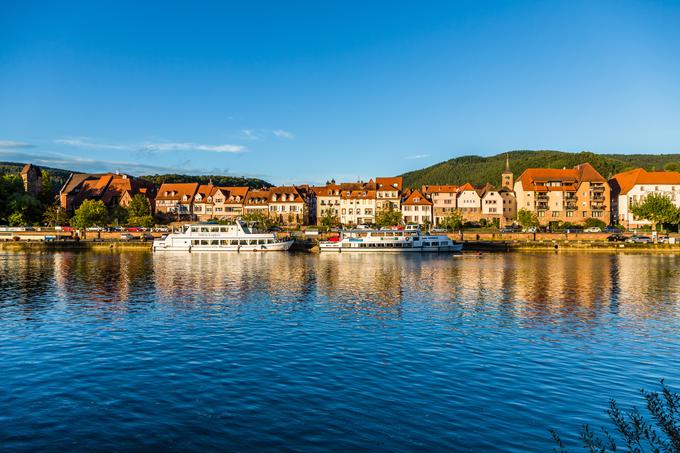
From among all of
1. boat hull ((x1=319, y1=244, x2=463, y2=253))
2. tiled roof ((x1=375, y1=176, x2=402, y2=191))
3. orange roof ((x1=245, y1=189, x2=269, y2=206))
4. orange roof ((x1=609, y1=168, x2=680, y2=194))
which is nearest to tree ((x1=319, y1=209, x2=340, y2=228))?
tiled roof ((x1=375, y1=176, x2=402, y2=191))

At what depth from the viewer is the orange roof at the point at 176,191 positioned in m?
130

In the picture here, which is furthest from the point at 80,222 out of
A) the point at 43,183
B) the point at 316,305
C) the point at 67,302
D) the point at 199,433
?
the point at 199,433

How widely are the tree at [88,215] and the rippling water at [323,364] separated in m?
71.0

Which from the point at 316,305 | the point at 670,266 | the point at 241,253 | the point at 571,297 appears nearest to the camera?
the point at 316,305

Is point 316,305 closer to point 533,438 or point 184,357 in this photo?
point 184,357

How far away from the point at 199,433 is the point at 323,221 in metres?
104

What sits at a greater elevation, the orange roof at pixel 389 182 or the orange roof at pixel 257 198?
the orange roof at pixel 389 182

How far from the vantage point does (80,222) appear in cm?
10556

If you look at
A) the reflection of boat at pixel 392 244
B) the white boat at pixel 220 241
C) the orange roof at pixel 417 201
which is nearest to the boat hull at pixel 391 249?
the reflection of boat at pixel 392 244

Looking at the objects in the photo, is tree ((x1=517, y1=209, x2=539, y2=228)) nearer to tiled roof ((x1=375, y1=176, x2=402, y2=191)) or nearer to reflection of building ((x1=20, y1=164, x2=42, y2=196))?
tiled roof ((x1=375, y1=176, x2=402, y2=191))

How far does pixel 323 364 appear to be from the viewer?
19.3 m

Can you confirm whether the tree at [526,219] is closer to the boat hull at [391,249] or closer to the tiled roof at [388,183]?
the tiled roof at [388,183]

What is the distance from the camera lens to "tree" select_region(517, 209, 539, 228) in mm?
109375

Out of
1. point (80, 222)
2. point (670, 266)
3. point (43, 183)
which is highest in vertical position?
point (43, 183)
